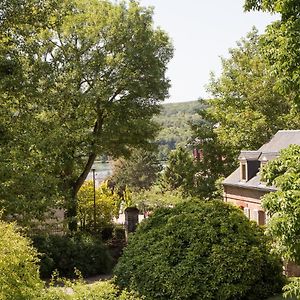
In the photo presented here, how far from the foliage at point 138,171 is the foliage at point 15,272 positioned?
2475 inches

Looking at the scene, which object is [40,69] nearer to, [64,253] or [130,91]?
[130,91]

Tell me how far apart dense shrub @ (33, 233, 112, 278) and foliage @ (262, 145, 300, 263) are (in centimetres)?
1302

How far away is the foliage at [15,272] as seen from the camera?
8.42 metres

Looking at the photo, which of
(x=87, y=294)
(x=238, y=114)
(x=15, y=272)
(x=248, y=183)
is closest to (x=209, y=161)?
(x=238, y=114)

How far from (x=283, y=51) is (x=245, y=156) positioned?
1509 cm

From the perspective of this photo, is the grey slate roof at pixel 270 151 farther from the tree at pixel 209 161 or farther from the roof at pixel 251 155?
the tree at pixel 209 161

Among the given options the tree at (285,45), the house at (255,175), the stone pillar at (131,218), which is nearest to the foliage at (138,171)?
the house at (255,175)

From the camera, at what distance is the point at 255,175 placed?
86.2 ft

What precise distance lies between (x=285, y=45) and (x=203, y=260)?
252 inches

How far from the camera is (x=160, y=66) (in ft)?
91.8

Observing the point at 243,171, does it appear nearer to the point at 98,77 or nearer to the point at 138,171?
the point at 98,77

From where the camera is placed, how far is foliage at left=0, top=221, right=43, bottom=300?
8422 millimetres

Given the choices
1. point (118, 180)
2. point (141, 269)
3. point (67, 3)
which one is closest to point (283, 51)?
point (141, 269)

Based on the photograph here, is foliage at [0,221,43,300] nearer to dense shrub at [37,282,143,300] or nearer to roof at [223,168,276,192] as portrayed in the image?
dense shrub at [37,282,143,300]
